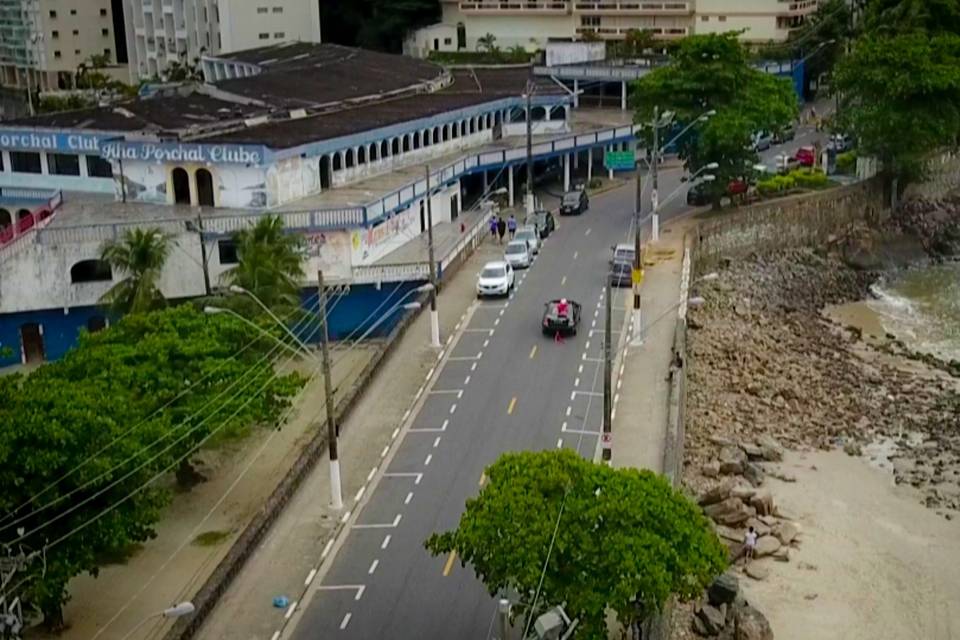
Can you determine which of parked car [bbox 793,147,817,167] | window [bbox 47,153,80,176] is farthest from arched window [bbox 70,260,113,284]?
parked car [bbox 793,147,817,167]

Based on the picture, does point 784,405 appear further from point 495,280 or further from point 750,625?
point 750,625

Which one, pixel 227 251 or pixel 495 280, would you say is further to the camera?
pixel 495 280

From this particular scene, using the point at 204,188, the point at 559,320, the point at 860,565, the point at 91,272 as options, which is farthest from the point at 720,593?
the point at 204,188

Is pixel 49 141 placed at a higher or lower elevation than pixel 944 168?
higher

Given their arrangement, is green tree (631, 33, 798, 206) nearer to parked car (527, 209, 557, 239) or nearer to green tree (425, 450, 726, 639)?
parked car (527, 209, 557, 239)

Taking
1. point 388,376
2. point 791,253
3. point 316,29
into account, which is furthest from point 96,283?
point 316,29

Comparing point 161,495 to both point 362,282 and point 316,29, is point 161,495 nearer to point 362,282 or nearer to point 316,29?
point 362,282
